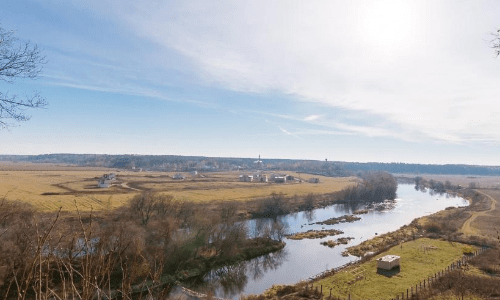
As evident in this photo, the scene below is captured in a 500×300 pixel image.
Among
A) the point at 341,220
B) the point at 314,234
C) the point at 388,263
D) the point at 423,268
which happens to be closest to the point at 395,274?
the point at 388,263

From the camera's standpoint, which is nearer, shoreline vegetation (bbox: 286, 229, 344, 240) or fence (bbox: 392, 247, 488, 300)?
fence (bbox: 392, 247, 488, 300)

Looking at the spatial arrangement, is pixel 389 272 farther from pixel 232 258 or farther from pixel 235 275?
pixel 232 258

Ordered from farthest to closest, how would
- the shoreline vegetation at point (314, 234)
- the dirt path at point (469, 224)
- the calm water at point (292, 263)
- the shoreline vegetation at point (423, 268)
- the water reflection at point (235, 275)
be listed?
the dirt path at point (469, 224)
the shoreline vegetation at point (314, 234)
the calm water at point (292, 263)
the water reflection at point (235, 275)
the shoreline vegetation at point (423, 268)

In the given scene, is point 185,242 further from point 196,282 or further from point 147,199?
point 147,199

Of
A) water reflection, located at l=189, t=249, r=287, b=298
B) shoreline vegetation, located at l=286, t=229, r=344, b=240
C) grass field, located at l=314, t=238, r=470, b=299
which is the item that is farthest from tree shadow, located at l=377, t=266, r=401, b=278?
shoreline vegetation, located at l=286, t=229, r=344, b=240

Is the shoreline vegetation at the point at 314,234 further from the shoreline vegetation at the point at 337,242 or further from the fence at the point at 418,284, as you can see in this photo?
the fence at the point at 418,284

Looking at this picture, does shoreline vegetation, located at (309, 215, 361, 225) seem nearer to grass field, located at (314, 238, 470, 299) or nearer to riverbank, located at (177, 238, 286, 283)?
riverbank, located at (177, 238, 286, 283)

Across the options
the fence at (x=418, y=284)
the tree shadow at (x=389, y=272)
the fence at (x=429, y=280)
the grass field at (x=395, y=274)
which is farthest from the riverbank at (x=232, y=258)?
the fence at (x=429, y=280)

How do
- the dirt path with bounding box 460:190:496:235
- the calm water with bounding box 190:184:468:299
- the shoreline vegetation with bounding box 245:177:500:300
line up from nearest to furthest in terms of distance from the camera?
the shoreline vegetation with bounding box 245:177:500:300 → the calm water with bounding box 190:184:468:299 → the dirt path with bounding box 460:190:496:235
